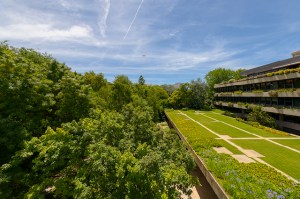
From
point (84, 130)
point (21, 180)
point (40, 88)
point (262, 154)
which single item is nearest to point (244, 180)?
point (262, 154)

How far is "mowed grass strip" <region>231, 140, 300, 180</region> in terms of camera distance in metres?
13.6

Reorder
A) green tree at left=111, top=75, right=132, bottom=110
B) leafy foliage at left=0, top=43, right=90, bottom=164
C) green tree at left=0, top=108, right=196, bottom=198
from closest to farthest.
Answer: green tree at left=0, top=108, right=196, bottom=198, leafy foliage at left=0, top=43, right=90, bottom=164, green tree at left=111, top=75, right=132, bottom=110

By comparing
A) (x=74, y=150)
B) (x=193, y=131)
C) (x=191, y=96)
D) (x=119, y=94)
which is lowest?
(x=193, y=131)

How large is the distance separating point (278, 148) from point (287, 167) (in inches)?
218

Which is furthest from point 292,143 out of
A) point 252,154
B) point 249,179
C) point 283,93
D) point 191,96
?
point 191,96

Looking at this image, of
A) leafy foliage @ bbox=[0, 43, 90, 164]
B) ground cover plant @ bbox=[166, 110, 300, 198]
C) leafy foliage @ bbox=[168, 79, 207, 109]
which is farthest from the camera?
leafy foliage @ bbox=[168, 79, 207, 109]

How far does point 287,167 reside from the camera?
45.6 ft

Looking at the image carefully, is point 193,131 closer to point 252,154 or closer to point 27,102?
point 252,154

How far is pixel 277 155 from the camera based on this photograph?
16609mm

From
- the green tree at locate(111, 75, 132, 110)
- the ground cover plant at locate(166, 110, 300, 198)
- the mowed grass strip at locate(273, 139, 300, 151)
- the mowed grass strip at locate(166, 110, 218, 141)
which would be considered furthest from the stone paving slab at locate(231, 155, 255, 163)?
the green tree at locate(111, 75, 132, 110)

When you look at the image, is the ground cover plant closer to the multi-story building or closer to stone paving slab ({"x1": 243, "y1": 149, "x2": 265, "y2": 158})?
stone paving slab ({"x1": 243, "y1": 149, "x2": 265, "y2": 158})

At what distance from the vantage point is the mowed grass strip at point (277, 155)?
535 inches

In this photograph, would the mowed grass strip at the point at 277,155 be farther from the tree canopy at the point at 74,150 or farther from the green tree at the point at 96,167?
the tree canopy at the point at 74,150

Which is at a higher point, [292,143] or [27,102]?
[27,102]
